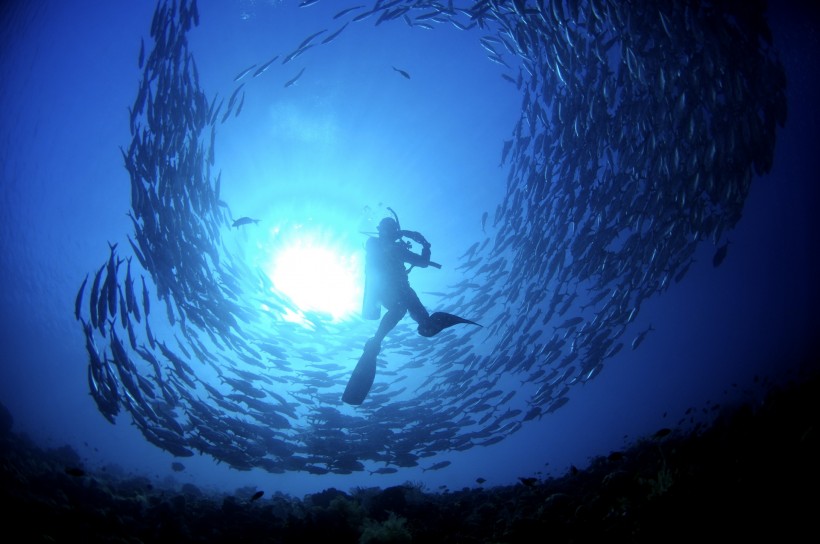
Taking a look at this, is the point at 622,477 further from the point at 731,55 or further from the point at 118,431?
the point at 118,431

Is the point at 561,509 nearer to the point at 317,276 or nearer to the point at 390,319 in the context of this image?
the point at 390,319

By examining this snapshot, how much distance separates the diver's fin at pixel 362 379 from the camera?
535 cm

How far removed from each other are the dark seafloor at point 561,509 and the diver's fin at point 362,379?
76.6 inches

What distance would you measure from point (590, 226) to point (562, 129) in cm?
344

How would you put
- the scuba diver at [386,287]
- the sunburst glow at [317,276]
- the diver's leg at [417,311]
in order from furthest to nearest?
1. the sunburst glow at [317,276]
2. the scuba diver at [386,287]
3. the diver's leg at [417,311]

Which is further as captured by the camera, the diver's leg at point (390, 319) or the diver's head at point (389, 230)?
the diver's head at point (389, 230)

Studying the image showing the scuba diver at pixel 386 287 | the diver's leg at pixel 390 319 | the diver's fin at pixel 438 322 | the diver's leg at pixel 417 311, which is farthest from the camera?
the diver's leg at pixel 390 319

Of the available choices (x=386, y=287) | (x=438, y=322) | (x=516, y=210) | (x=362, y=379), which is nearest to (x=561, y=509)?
(x=438, y=322)

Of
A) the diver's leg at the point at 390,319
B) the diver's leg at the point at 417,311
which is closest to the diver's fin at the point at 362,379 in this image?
the diver's leg at the point at 390,319

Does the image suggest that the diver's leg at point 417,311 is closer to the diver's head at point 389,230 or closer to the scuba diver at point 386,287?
the scuba diver at point 386,287

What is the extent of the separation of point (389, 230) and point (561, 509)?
5344mm

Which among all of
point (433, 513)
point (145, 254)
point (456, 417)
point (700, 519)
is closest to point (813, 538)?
point (700, 519)

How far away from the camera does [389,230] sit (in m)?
5.98

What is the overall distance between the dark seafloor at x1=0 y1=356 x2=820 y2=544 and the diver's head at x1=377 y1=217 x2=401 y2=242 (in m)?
4.58
